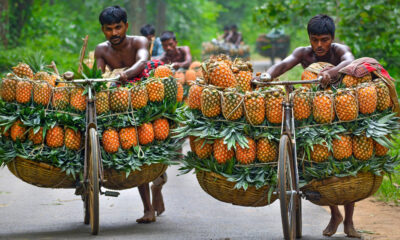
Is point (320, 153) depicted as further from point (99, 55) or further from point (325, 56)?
point (99, 55)

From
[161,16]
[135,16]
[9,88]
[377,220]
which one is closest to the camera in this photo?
[9,88]

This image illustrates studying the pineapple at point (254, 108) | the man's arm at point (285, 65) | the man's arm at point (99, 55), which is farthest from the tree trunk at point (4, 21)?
the pineapple at point (254, 108)

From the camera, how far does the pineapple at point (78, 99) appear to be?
22.0ft

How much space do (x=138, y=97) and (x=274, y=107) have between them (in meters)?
1.53

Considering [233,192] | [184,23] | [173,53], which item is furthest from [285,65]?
[184,23]

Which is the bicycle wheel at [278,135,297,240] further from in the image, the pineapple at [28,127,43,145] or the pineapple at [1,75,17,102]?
the pineapple at [1,75,17,102]

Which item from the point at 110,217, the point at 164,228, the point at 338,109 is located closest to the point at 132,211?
the point at 110,217

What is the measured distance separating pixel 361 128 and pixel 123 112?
228cm

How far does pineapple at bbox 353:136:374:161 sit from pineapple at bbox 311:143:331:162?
9.9 inches

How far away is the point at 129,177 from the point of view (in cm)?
681

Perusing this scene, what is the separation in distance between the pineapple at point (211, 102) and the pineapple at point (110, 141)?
108 cm

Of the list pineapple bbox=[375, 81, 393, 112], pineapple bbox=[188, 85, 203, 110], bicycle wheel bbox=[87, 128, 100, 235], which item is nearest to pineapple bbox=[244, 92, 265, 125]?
pineapple bbox=[188, 85, 203, 110]

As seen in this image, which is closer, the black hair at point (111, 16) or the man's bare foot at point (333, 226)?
the man's bare foot at point (333, 226)

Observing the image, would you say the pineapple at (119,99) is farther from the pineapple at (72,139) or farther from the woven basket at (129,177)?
the woven basket at (129,177)
